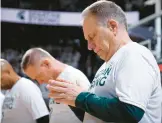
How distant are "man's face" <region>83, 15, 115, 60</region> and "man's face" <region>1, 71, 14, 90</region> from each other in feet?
5.49

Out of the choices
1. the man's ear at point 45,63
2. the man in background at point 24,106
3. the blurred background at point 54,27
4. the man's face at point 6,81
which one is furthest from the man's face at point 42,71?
the blurred background at point 54,27

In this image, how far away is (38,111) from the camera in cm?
272

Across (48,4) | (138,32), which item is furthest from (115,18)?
(48,4)

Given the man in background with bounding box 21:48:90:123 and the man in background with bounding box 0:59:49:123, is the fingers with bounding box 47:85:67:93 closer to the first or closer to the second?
the man in background with bounding box 21:48:90:123

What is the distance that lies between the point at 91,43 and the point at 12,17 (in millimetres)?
7318

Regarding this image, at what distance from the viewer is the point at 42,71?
97.1 inches

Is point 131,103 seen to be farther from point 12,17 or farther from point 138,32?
point 12,17

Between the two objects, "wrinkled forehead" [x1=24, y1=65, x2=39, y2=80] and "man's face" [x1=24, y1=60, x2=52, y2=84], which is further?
"wrinkled forehead" [x1=24, y1=65, x2=39, y2=80]

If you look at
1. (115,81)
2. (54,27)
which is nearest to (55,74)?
(115,81)

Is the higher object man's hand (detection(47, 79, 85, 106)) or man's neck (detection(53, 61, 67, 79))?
man's hand (detection(47, 79, 85, 106))

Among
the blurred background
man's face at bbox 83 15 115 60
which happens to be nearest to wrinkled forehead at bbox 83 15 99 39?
man's face at bbox 83 15 115 60

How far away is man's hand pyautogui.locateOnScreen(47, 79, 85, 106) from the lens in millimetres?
1254

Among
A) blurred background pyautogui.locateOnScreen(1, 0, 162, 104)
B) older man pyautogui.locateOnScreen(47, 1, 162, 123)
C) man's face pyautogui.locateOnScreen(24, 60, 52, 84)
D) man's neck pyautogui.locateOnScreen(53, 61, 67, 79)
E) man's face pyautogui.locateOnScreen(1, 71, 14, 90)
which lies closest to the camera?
older man pyautogui.locateOnScreen(47, 1, 162, 123)

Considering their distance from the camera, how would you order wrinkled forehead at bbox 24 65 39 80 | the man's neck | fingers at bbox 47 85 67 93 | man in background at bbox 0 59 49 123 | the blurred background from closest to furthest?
fingers at bbox 47 85 67 93 → the man's neck → wrinkled forehead at bbox 24 65 39 80 → man in background at bbox 0 59 49 123 → the blurred background
